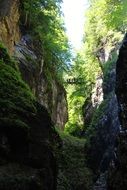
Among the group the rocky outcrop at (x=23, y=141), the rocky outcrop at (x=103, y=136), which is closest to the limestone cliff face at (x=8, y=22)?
the rocky outcrop at (x=103, y=136)

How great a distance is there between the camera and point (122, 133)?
33.6 feet

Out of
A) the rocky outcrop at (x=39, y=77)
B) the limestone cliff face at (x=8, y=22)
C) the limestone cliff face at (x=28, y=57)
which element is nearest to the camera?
the limestone cliff face at (x=8, y=22)

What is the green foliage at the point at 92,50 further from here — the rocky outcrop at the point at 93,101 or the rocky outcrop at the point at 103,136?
the rocky outcrop at the point at 103,136

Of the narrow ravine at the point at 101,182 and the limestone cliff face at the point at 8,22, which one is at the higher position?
the limestone cliff face at the point at 8,22

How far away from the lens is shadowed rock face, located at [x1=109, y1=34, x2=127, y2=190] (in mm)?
9922

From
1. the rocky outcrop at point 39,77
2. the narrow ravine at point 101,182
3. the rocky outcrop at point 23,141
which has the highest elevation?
the rocky outcrop at point 39,77

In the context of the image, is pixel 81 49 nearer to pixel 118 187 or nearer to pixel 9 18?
pixel 9 18

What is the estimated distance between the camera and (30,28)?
19609mm

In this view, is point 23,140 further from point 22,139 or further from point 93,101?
point 93,101

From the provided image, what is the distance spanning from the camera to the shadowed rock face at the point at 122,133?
32.6 feet

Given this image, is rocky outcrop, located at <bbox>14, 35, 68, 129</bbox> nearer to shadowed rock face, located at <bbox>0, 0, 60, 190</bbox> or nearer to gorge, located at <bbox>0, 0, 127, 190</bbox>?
gorge, located at <bbox>0, 0, 127, 190</bbox>

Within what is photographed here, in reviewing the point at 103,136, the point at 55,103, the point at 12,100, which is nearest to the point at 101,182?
the point at 103,136

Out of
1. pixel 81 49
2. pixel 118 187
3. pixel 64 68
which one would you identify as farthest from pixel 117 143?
pixel 81 49

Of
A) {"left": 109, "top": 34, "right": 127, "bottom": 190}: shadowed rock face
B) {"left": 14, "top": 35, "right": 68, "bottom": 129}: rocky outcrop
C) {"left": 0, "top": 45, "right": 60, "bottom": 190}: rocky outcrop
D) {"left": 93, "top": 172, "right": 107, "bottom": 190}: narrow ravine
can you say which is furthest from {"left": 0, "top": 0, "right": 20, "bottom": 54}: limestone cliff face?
{"left": 93, "top": 172, "right": 107, "bottom": 190}: narrow ravine
